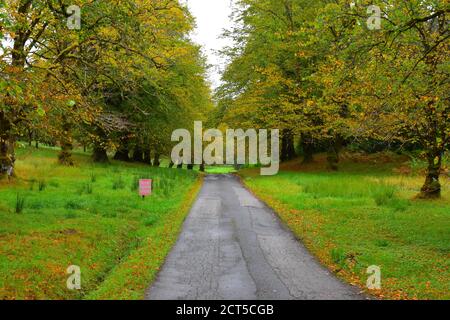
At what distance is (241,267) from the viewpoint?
30.0 feet

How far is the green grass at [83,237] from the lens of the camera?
773cm

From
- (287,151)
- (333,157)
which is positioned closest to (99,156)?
(333,157)

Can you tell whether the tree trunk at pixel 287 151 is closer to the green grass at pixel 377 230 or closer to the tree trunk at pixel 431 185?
the green grass at pixel 377 230

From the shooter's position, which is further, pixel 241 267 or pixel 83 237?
pixel 83 237

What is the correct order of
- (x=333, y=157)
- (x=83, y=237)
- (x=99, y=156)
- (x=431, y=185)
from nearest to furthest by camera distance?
1. (x=83, y=237)
2. (x=431, y=185)
3. (x=333, y=157)
4. (x=99, y=156)

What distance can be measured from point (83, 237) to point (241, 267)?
13.9 feet

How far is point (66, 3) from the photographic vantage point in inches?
439

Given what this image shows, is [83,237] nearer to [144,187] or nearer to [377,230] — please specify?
[144,187]

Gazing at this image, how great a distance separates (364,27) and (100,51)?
6998 millimetres

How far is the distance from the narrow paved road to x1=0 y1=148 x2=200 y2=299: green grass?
0.51 m

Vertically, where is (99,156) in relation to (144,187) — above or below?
above

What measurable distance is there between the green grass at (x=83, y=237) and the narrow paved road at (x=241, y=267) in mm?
506
